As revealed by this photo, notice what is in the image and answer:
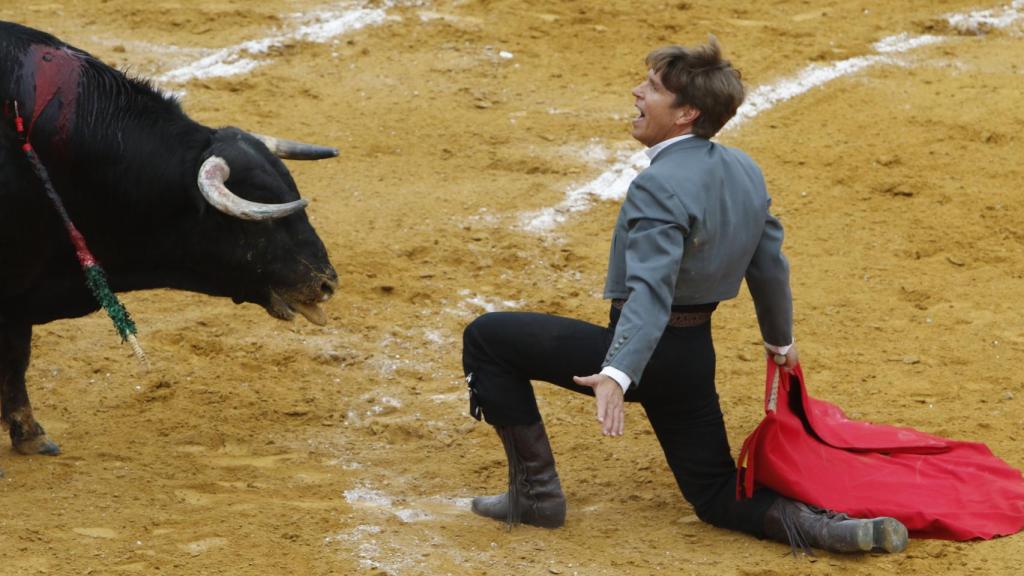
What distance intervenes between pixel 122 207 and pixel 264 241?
58 cm

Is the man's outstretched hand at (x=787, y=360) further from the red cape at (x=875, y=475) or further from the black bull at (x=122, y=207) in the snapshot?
the black bull at (x=122, y=207)

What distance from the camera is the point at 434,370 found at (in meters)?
6.99

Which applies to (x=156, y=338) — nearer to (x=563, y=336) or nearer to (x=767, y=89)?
(x=563, y=336)

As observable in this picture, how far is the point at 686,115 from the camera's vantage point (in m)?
4.71

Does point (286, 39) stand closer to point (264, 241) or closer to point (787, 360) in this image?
point (264, 241)

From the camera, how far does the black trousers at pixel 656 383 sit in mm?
4898

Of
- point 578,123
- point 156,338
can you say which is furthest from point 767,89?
point 156,338

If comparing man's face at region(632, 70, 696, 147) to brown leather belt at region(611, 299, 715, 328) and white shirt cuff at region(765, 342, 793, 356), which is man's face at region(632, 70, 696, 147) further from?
white shirt cuff at region(765, 342, 793, 356)

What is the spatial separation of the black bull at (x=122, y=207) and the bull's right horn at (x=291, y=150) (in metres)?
0.09

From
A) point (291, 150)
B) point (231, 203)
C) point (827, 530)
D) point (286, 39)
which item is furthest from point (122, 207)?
point (286, 39)

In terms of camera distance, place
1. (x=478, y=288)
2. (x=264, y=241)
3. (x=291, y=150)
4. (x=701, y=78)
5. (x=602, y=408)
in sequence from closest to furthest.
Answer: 1. (x=602, y=408)
2. (x=701, y=78)
3. (x=264, y=241)
4. (x=291, y=150)
5. (x=478, y=288)

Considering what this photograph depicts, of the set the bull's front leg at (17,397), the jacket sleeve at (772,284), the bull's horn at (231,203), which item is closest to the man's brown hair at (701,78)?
the jacket sleeve at (772,284)

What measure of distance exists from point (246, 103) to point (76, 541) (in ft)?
18.0

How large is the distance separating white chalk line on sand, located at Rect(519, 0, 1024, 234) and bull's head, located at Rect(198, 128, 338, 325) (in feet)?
8.99
